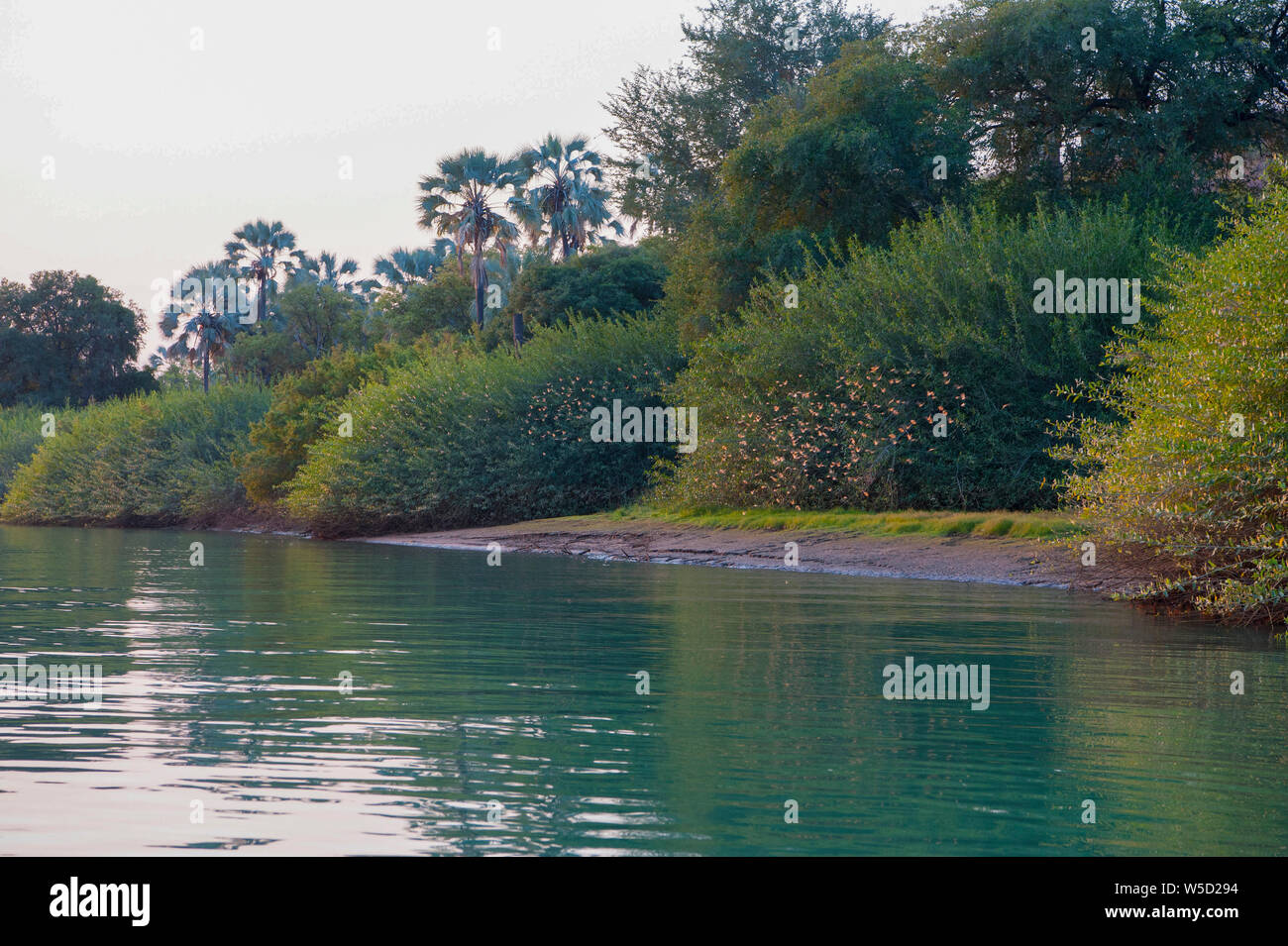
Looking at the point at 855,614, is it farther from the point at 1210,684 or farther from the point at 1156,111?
the point at 1156,111

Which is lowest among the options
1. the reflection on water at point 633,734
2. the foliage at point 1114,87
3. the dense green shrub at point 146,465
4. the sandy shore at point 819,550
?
the reflection on water at point 633,734

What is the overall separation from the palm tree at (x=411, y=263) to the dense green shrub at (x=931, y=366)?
5122 centimetres

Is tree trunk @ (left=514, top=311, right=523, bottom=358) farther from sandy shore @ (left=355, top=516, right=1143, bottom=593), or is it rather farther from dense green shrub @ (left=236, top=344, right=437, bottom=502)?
sandy shore @ (left=355, top=516, right=1143, bottom=593)

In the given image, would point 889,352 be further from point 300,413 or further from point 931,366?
point 300,413

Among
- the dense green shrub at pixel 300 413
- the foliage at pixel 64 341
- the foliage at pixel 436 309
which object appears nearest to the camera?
the dense green shrub at pixel 300 413

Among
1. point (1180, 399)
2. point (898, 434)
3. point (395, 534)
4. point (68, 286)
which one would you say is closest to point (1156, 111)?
point (898, 434)

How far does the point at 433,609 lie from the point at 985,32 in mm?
22010

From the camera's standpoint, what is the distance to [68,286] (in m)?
76.2

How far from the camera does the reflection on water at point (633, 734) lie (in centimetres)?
614

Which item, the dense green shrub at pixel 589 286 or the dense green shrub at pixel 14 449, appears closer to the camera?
the dense green shrub at pixel 589 286

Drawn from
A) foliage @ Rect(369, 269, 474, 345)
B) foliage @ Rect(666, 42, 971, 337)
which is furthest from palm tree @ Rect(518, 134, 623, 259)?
foliage @ Rect(666, 42, 971, 337)

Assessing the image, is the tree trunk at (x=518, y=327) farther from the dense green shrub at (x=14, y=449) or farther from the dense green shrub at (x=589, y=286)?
the dense green shrub at (x=14, y=449)

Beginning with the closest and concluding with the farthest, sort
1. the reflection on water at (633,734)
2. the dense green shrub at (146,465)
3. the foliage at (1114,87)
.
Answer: the reflection on water at (633,734)
the foliage at (1114,87)
the dense green shrub at (146,465)

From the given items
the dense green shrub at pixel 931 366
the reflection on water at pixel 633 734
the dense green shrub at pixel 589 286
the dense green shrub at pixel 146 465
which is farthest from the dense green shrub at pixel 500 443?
the reflection on water at pixel 633 734
